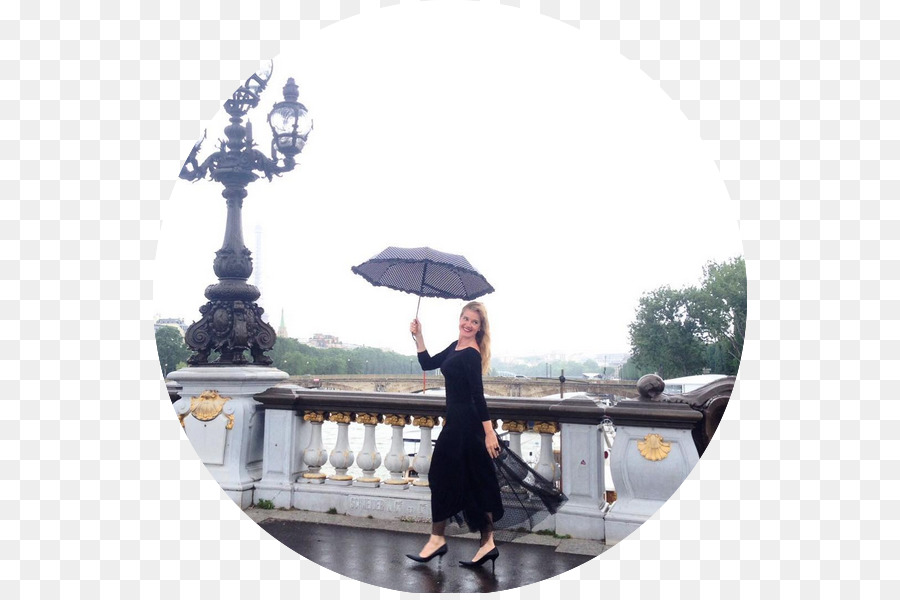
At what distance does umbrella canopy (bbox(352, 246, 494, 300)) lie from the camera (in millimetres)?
3854

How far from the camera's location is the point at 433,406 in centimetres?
466

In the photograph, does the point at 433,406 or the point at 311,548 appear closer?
the point at 311,548

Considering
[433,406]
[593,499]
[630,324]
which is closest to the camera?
[630,324]

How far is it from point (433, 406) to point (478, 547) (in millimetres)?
1012

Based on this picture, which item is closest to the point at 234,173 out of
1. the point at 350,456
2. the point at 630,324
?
the point at 350,456

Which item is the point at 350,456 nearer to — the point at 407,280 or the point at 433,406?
the point at 433,406

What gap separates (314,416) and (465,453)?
1.62 metres

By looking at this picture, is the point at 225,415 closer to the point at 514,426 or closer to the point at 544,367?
the point at 514,426

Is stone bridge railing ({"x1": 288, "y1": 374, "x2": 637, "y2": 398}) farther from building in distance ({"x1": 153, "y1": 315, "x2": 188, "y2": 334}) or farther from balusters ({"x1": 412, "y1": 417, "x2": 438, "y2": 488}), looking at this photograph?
building in distance ({"x1": 153, "y1": 315, "x2": 188, "y2": 334})

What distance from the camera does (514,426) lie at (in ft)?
14.4

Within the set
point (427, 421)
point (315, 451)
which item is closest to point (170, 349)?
point (315, 451)

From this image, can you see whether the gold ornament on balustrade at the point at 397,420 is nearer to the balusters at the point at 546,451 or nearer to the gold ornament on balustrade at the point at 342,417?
the gold ornament on balustrade at the point at 342,417

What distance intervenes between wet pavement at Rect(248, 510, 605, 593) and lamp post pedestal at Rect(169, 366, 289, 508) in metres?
0.62

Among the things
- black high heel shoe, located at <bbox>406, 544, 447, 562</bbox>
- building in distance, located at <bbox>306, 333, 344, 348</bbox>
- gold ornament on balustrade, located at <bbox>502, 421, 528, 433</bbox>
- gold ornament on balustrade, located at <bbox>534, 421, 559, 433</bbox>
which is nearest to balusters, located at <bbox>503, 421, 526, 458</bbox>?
gold ornament on balustrade, located at <bbox>502, 421, 528, 433</bbox>
